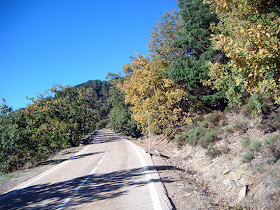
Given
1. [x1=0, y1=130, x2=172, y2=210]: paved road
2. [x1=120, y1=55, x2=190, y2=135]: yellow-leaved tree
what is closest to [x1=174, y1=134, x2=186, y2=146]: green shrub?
[x1=120, y1=55, x2=190, y2=135]: yellow-leaved tree

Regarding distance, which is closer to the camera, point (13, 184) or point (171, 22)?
point (13, 184)

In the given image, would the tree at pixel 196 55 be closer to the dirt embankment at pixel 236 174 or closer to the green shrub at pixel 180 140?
the green shrub at pixel 180 140

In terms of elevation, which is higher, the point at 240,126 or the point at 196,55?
the point at 196,55

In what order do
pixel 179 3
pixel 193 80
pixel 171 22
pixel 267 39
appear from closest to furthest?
pixel 267 39 < pixel 193 80 < pixel 179 3 < pixel 171 22

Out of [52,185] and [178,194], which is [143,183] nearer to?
[178,194]

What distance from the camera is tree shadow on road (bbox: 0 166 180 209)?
6098mm

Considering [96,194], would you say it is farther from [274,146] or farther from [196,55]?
[196,55]

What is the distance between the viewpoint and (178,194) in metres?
5.94

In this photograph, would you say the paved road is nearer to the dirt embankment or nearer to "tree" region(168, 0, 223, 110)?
the dirt embankment

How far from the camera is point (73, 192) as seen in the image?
6895mm

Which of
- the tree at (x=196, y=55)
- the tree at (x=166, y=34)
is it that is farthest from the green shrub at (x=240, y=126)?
the tree at (x=166, y=34)

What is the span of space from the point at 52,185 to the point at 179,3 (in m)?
23.7

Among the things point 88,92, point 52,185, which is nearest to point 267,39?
point 52,185

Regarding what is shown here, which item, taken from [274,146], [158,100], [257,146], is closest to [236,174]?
[257,146]
